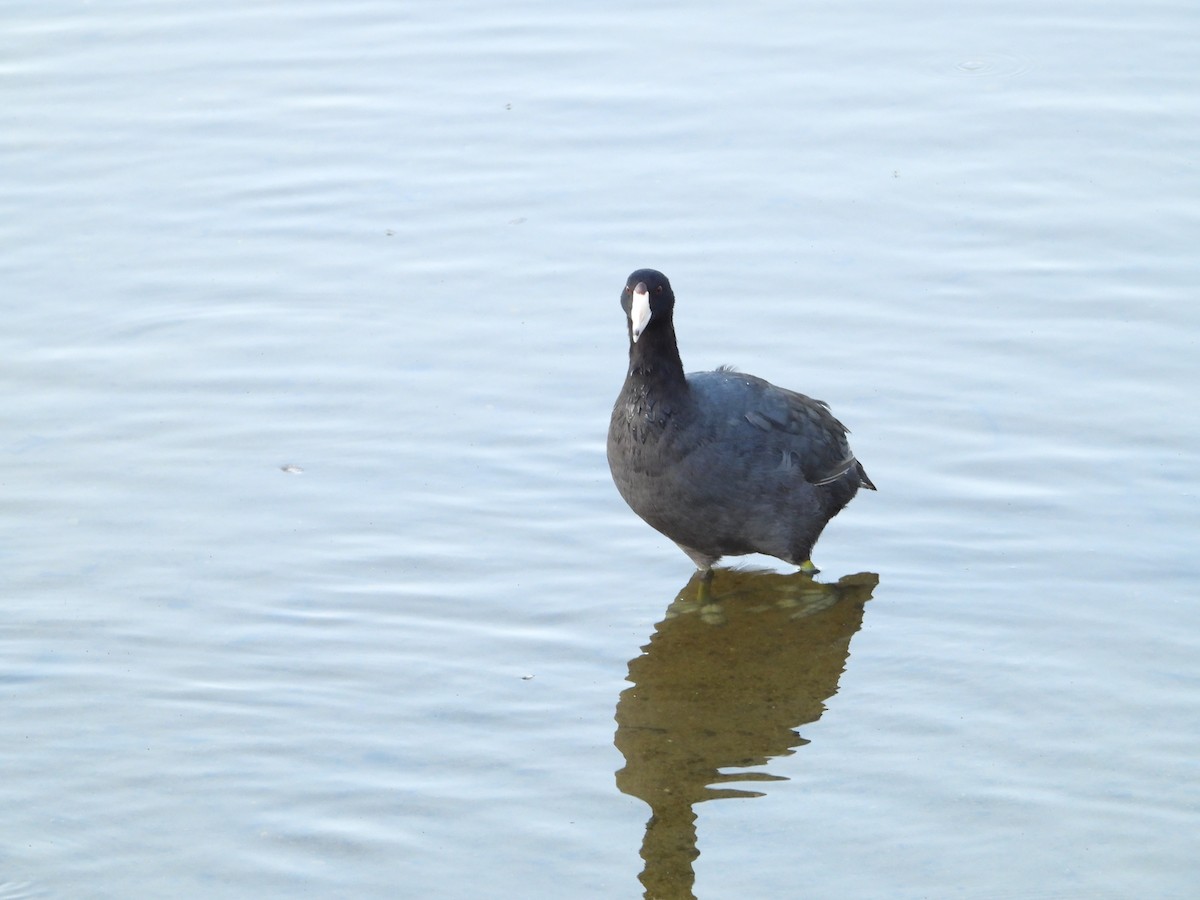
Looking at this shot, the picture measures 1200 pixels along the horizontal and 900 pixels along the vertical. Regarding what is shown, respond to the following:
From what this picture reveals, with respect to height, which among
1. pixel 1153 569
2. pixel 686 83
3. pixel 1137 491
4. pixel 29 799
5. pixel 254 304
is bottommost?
pixel 29 799

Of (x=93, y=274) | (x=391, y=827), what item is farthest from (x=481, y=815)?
(x=93, y=274)

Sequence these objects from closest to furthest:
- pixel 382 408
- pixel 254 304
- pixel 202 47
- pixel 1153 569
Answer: pixel 1153 569 → pixel 382 408 → pixel 254 304 → pixel 202 47

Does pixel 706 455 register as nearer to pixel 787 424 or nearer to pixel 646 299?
pixel 787 424

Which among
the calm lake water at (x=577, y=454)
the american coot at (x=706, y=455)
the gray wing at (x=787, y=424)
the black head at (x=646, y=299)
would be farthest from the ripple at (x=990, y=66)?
the black head at (x=646, y=299)

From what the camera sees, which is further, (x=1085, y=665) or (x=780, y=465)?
(x=780, y=465)

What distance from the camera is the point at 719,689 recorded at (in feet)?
20.9

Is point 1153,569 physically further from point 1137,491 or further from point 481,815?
point 481,815

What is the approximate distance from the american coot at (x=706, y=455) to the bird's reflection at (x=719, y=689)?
0.24m

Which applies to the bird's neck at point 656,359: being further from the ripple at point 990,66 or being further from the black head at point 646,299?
the ripple at point 990,66

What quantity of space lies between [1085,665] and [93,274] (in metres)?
5.51

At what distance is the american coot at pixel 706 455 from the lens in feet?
21.2

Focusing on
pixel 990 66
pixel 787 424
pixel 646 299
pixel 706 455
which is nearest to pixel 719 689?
pixel 706 455

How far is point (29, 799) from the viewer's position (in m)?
5.51

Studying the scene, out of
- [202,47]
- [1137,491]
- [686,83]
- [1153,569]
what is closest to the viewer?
[1153,569]
